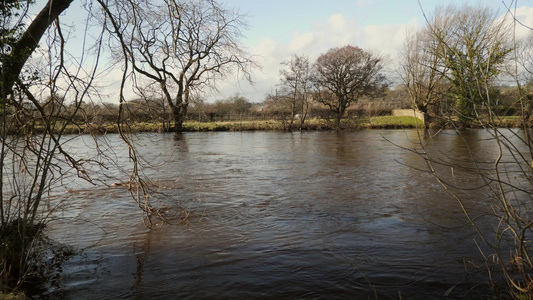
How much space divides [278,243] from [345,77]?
35.5 meters

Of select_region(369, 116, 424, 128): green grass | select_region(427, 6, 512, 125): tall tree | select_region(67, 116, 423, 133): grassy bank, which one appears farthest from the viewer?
select_region(369, 116, 424, 128): green grass

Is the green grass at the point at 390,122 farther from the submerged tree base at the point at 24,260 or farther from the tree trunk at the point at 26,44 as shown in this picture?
the tree trunk at the point at 26,44

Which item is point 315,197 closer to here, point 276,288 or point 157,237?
point 157,237

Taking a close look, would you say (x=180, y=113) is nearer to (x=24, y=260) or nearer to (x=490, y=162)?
(x=24, y=260)

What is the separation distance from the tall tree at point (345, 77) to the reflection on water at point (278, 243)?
2961cm

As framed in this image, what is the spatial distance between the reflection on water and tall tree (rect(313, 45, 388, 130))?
2961 centimetres

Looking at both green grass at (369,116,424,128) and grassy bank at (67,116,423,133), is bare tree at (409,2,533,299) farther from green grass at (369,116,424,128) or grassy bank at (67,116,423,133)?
green grass at (369,116,424,128)

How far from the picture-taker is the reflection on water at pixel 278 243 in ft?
15.4

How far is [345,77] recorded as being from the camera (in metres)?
39.8

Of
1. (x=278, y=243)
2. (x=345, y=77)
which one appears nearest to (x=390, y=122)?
(x=345, y=77)

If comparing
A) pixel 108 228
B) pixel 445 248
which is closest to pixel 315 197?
pixel 445 248

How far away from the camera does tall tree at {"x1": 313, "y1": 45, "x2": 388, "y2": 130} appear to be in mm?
39406

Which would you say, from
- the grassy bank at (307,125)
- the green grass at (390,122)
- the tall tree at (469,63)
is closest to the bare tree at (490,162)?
the tall tree at (469,63)

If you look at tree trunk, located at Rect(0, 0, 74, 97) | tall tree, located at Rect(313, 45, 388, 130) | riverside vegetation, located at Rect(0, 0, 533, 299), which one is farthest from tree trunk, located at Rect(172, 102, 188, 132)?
tall tree, located at Rect(313, 45, 388, 130)
